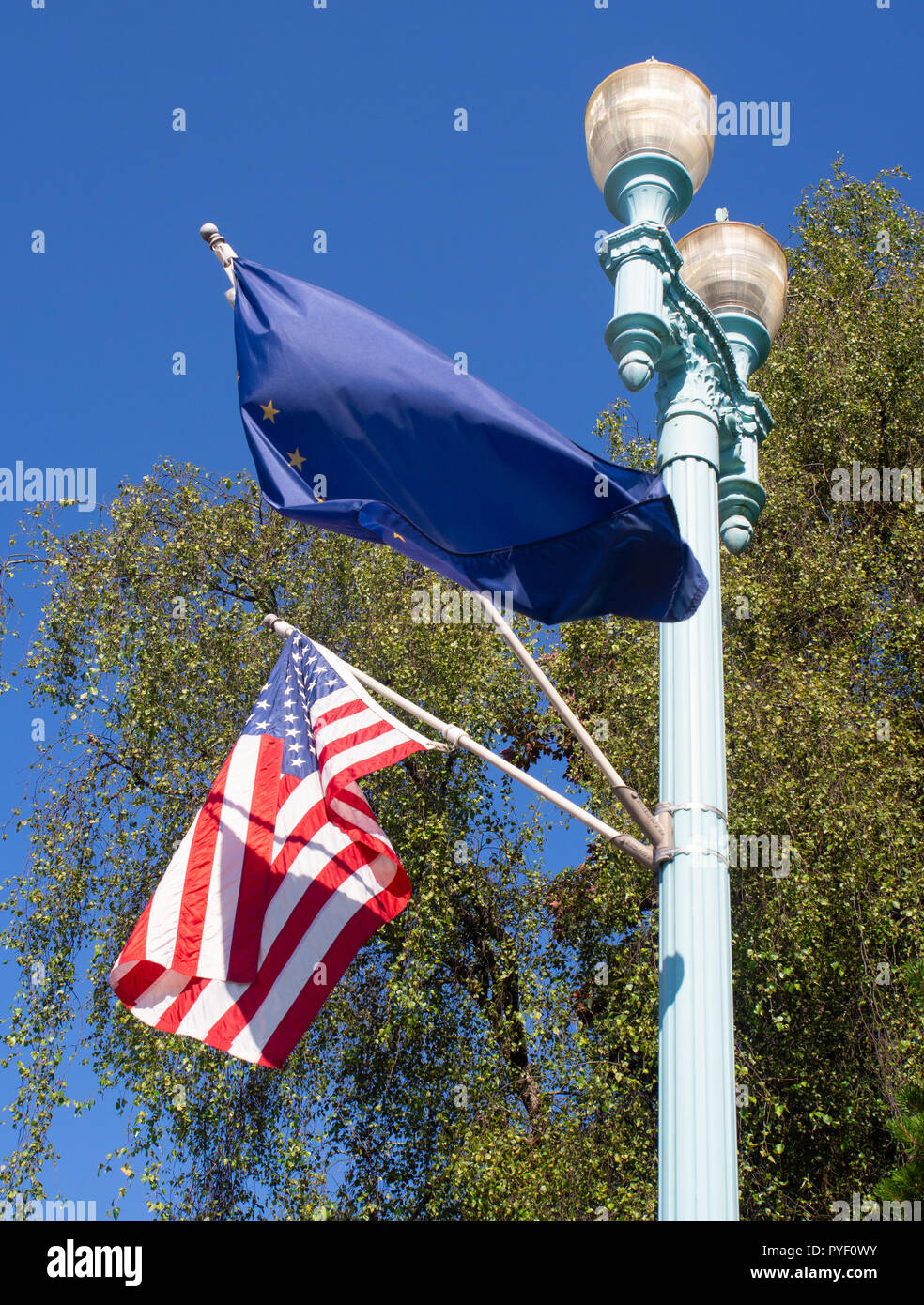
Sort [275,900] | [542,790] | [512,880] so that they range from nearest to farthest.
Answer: [542,790] < [275,900] < [512,880]

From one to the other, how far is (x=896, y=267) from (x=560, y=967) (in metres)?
13.9

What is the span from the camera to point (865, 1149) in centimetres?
1212

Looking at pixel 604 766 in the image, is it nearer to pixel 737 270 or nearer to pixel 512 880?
pixel 737 270

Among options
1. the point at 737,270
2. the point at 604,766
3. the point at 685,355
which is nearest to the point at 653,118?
the point at 737,270

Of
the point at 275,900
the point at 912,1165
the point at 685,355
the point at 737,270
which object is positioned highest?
the point at 737,270

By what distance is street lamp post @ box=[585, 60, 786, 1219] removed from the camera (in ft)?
16.9

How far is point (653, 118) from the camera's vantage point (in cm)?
701

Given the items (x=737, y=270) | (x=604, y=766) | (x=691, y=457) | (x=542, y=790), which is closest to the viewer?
(x=604, y=766)

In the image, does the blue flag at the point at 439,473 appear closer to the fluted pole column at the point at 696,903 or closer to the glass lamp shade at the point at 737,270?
the fluted pole column at the point at 696,903

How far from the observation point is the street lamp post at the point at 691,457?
5.15 m

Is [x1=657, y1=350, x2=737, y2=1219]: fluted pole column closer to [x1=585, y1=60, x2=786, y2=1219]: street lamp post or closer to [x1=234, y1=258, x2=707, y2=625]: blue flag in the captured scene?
[x1=585, y1=60, x2=786, y2=1219]: street lamp post

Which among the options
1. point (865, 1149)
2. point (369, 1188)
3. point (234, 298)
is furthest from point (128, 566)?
point (865, 1149)

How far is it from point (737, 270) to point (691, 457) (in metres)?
1.59
